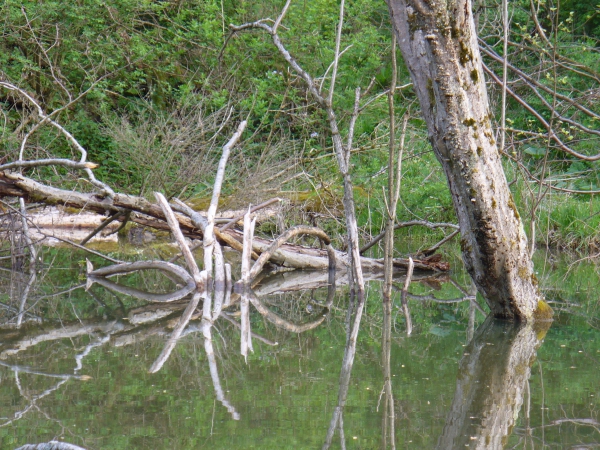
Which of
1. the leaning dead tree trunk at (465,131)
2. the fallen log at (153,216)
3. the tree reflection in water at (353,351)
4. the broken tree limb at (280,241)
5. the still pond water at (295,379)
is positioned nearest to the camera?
the still pond water at (295,379)

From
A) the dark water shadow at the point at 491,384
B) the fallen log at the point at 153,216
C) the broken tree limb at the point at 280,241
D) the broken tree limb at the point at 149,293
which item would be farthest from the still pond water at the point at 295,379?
the fallen log at the point at 153,216

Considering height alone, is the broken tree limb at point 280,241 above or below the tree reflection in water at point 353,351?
above

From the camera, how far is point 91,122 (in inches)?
651

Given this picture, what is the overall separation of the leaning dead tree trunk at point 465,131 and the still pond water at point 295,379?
0.56m

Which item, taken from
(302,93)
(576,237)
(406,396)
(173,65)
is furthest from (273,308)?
(173,65)

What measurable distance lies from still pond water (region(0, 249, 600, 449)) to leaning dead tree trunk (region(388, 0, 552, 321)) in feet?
1.83

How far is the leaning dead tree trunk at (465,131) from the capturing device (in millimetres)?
5586

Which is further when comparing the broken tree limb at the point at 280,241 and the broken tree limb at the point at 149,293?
the broken tree limb at the point at 280,241

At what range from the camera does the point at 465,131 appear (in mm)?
5711

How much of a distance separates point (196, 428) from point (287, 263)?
5.93m

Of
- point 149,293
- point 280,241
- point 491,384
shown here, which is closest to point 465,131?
point 491,384

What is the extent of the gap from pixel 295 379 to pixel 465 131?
2.33 meters

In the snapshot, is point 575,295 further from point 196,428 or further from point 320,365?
point 196,428

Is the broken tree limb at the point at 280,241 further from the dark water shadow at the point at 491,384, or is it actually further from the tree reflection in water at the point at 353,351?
the dark water shadow at the point at 491,384
